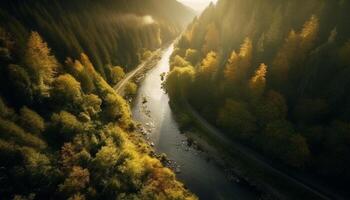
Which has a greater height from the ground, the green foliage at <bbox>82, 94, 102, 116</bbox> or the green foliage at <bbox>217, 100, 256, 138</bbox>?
the green foliage at <bbox>217, 100, 256, 138</bbox>

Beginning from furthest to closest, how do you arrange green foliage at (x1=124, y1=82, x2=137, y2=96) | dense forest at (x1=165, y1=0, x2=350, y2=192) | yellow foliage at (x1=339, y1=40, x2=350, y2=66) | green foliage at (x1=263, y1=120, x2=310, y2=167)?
green foliage at (x1=124, y1=82, x2=137, y2=96) → yellow foliage at (x1=339, y1=40, x2=350, y2=66) → dense forest at (x1=165, y1=0, x2=350, y2=192) → green foliage at (x1=263, y1=120, x2=310, y2=167)

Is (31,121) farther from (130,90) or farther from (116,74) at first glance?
(116,74)

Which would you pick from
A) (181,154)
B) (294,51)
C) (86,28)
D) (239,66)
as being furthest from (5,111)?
(294,51)

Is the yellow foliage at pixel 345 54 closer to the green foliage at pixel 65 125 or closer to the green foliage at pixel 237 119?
the green foliage at pixel 237 119

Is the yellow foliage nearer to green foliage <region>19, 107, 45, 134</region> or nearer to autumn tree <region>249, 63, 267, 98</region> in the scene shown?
autumn tree <region>249, 63, 267, 98</region>

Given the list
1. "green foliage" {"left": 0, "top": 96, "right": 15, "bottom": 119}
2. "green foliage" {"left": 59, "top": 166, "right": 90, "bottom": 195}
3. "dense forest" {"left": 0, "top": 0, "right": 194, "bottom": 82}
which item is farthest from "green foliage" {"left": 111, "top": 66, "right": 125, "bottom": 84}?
"green foliage" {"left": 59, "top": 166, "right": 90, "bottom": 195}

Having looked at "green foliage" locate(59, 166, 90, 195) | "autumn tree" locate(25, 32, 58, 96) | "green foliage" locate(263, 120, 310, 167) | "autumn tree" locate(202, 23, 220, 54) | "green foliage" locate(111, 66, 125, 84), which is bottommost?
"green foliage" locate(59, 166, 90, 195)
